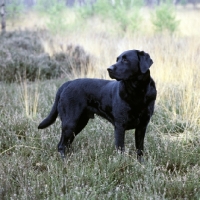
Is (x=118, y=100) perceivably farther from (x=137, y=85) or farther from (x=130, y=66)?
(x=130, y=66)

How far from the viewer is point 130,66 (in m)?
3.11

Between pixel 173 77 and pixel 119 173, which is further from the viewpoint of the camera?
pixel 173 77

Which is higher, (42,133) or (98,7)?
(98,7)

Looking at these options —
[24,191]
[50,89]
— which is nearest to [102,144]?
[24,191]

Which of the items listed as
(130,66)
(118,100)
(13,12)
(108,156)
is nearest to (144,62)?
(130,66)

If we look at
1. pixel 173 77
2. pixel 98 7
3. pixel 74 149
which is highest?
pixel 98 7

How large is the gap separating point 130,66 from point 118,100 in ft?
1.20

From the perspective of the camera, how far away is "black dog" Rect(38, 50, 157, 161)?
312 centimetres

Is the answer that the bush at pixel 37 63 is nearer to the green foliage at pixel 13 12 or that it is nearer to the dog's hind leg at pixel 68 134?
the dog's hind leg at pixel 68 134

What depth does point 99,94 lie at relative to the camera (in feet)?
11.5

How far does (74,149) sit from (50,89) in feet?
9.94

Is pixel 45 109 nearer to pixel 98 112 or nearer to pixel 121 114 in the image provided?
pixel 98 112

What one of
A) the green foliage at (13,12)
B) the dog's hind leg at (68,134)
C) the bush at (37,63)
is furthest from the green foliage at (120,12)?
the dog's hind leg at (68,134)

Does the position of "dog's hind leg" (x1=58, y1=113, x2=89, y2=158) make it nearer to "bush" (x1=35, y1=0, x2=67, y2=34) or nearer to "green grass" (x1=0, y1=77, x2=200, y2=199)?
"green grass" (x1=0, y1=77, x2=200, y2=199)
